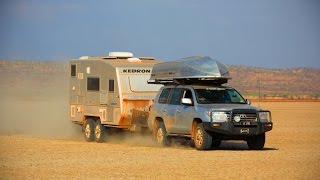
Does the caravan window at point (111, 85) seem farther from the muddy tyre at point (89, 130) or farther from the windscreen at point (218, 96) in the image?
the windscreen at point (218, 96)

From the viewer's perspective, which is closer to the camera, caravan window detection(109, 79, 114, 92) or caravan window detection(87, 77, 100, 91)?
caravan window detection(109, 79, 114, 92)

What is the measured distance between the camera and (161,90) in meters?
24.9

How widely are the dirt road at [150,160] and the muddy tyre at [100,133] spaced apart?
378mm

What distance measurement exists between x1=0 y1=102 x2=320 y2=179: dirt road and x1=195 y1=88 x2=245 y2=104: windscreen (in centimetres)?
134

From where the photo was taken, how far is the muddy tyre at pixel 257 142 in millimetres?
22745

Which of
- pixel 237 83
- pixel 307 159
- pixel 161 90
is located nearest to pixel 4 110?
pixel 161 90

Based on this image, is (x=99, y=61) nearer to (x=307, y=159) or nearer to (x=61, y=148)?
(x=61, y=148)

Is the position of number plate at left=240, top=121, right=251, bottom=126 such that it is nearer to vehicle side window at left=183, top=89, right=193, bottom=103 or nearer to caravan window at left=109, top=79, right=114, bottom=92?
vehicle side window at left=183, top=89, right=193, bottom=103

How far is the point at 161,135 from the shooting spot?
79.6 ft

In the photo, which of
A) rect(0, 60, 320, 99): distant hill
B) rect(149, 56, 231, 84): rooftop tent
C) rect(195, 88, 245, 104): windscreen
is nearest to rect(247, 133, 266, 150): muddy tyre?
rect(195, 88, 245, 104): windscreen

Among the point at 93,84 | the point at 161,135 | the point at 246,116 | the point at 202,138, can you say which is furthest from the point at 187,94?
the point at 93,84

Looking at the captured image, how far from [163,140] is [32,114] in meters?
16.1

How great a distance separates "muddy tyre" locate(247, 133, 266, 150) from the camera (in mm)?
22745

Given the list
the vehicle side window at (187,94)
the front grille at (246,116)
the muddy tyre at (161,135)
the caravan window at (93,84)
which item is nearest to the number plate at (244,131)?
the front grille at (246,116)
